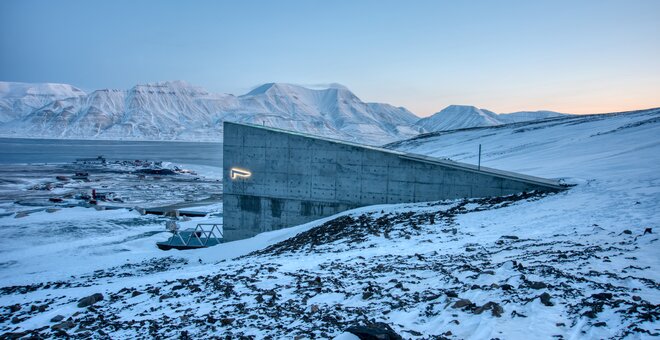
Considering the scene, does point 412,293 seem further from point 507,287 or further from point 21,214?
point 21,214

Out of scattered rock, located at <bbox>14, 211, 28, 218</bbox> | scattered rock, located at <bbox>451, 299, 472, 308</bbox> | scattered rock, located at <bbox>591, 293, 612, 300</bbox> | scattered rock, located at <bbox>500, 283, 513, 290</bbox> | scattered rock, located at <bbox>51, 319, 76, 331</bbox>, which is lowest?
scattered rock, located at <bbox>14, 211, 28, 218</bbox>

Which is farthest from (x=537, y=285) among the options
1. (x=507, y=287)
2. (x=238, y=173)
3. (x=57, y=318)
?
(x=238, y=173)

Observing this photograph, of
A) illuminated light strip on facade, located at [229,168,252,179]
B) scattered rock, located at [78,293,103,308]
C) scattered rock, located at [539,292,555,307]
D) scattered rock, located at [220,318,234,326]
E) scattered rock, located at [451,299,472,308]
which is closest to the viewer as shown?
scattered rock, located at [539,292,555,307]

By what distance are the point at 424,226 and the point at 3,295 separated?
552 inches

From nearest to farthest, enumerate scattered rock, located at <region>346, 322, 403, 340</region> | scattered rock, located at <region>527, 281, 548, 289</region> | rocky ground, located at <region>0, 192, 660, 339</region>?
1. scattered rock, located at <region>346, 322, 403, 340</region>
2. rocky ground, located at <region>0, 192, 660, 339</region>
3. scattered rock, located at <region>527, 281, 548, 289</region>

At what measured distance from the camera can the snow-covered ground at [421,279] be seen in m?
5.58

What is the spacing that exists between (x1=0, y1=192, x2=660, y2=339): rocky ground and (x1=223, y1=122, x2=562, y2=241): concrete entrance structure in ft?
13.5

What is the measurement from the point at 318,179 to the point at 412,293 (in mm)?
12241

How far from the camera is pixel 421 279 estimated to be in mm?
7574

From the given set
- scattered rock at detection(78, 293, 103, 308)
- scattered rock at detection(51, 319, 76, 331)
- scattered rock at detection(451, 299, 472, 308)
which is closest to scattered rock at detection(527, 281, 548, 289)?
scattered rock at detection(451, 299, 472, 308)

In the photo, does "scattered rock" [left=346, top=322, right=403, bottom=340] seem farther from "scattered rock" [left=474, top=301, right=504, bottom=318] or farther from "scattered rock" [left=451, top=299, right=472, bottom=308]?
"scattered rock" [left=474, top=301, right=504, bottom=318]

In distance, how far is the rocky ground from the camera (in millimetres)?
5414

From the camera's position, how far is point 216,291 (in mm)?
8523

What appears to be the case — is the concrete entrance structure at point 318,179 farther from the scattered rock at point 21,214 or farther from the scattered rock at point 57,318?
the scattered rock at point 21,214
